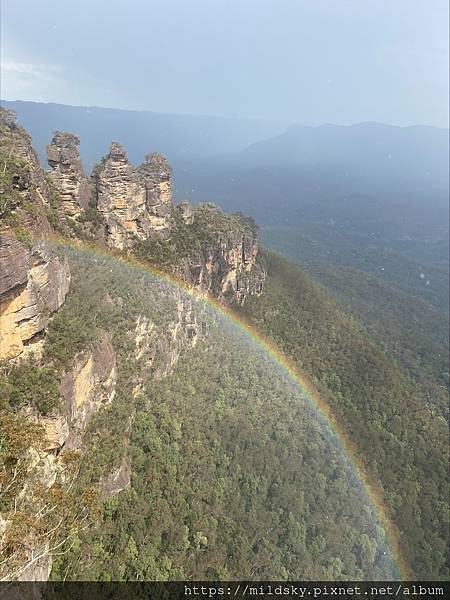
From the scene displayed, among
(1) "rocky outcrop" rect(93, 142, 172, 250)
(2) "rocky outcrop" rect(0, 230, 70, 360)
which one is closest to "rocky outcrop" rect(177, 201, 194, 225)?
(1) "rocky outcrop" rect(93, 142, 172, 250)

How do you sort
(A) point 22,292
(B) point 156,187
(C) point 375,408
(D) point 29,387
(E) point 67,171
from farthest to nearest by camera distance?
1. (C) point 375,408
2. (B) point 156,187
3. (E) point 67,171
4. (A) point 22,292
5. (D) point 29,387

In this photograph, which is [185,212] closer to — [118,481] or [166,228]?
[166,228]

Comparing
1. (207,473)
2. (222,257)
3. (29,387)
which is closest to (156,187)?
(222,257)

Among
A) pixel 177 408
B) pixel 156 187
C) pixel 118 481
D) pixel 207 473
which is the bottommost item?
pixel 207 473

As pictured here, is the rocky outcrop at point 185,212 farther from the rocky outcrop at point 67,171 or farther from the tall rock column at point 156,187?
the rocky outcrop at point 67,171

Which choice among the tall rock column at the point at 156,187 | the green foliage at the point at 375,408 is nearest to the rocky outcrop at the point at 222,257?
the green foliage at the point at 375,408

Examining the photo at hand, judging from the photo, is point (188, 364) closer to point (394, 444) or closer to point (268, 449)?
point (268, 449)

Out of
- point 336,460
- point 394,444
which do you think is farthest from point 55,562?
point 394,444
